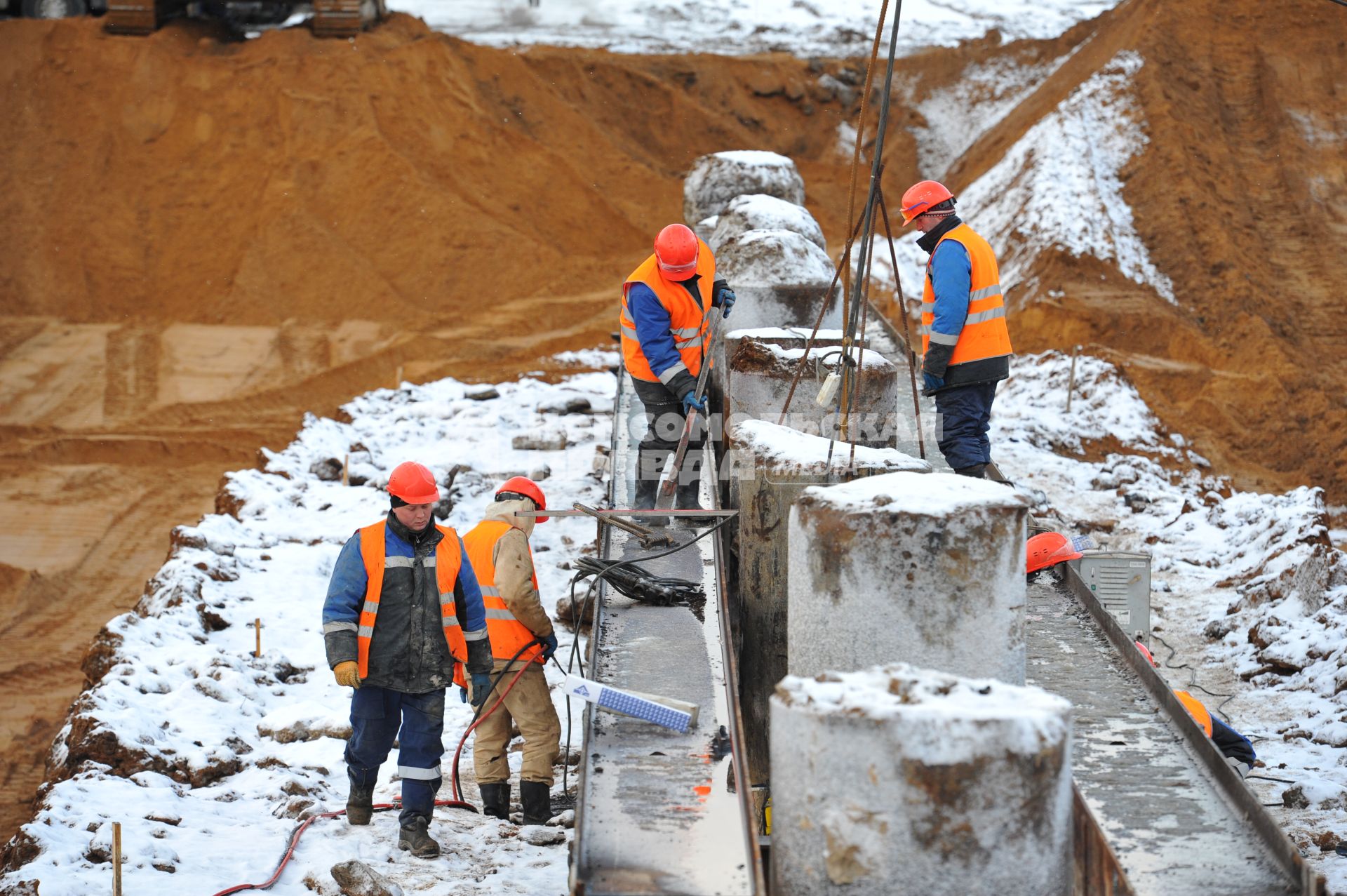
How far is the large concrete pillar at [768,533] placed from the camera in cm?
625

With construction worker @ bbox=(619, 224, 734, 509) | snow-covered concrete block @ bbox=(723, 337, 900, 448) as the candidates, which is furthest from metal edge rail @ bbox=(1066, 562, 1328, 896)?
construction worker @ bbox=(619, 224, 734, 509)

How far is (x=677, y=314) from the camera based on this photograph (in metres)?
7.84

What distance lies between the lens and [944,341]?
23.6 feet

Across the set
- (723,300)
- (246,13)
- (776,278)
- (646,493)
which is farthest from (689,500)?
(246,13)

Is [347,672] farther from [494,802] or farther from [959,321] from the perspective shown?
[959,321]

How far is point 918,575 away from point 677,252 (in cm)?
332

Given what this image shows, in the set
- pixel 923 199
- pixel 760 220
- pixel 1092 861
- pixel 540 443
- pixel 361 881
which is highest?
pixel 760 220

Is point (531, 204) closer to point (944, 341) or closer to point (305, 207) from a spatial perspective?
point (305, 207)

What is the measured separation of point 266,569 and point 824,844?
7.32 m

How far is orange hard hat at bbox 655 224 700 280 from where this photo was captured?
7570mm

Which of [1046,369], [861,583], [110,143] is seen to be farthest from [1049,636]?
[110,143]

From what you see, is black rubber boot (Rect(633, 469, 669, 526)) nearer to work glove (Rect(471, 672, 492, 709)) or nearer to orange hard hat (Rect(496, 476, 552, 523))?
orange hard hat (Rect(496, 476, 552, 523))

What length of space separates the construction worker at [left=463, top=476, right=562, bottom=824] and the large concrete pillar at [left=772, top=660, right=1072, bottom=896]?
2.77 metres

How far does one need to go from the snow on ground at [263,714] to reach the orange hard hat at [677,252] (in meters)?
2.59
